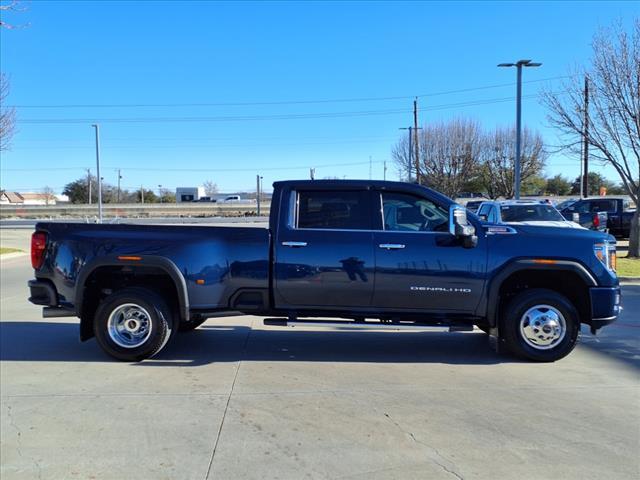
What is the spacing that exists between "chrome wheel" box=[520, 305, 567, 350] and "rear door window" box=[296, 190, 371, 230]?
202cm

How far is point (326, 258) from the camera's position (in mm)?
5652

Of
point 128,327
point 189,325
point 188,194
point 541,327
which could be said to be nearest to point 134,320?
point 128,327

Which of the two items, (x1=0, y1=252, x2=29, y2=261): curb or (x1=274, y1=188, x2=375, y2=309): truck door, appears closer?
(x1=274, y1=188, x2=375, y2=309): truck door

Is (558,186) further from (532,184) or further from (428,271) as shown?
(428,271)

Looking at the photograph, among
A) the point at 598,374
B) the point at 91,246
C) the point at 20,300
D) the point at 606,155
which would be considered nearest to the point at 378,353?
the point at 598,374

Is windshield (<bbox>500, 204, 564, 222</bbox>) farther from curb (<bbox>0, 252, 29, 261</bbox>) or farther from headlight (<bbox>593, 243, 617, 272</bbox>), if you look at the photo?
curb (<bbox>0, 252, 29, 261</bbox>)

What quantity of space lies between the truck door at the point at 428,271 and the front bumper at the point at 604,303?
48.7 inches

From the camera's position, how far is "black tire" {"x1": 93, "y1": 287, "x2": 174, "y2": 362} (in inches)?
228

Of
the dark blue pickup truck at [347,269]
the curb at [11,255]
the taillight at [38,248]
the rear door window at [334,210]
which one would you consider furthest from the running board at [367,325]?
the curb at [11,255]

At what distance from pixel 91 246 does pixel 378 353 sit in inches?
137

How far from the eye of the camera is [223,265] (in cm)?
574

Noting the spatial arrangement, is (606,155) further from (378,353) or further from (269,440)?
(269,440)

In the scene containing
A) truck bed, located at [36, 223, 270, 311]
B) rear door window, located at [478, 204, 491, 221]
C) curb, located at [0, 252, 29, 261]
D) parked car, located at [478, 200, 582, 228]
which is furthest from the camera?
curb, located at [0, 252, 29, 261]

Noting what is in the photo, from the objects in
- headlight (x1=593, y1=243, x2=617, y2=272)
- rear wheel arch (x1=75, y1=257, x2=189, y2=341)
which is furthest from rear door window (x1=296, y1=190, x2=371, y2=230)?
headlight (x1=593, y1=243, x2=617, y2=272)
